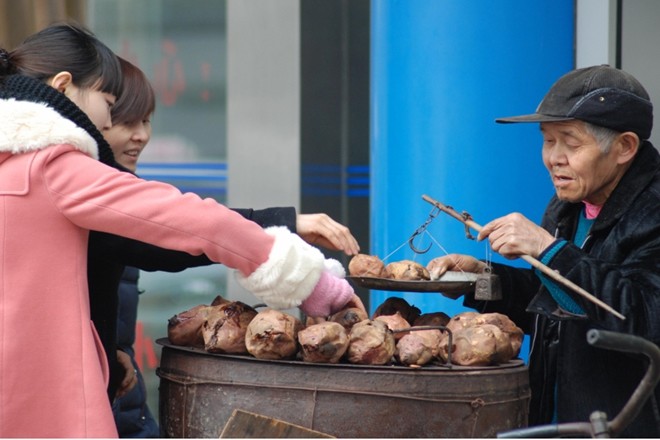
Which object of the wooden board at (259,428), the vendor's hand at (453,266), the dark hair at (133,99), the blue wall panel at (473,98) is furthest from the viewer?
the blue wall panel at (473,98)

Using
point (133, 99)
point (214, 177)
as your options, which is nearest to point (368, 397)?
point (133, 99)

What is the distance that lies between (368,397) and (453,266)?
30.5 inches

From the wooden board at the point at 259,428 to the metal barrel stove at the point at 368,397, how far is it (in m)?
0.10

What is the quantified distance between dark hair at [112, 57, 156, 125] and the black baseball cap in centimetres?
125

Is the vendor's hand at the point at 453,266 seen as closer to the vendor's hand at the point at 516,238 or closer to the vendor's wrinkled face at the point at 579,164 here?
the vendor's hand at the point at 516,238

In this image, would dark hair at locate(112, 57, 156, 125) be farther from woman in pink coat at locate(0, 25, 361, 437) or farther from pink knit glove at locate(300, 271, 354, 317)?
pink knit glove at locate(300, 271, 354, 317)

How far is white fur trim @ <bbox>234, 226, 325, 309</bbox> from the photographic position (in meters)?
2.53

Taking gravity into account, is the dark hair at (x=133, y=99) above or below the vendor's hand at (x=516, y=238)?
above

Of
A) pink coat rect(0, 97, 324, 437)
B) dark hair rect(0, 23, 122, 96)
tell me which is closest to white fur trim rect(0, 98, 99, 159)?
pink coat rect(0, 97, 324, 437)

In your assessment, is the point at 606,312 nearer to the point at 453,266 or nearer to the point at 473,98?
A: the point at 453,266

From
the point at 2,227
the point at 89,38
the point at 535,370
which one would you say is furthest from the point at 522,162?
the point at 2,227

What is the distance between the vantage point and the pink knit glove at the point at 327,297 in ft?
8.86

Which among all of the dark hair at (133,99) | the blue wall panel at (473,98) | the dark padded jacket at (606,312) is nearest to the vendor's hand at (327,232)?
the dark padded jacket at (606,312)

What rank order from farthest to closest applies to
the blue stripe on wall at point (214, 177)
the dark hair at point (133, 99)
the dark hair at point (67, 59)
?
the blue stripe on wall at point (214, 177) < the dark hair at point (133, 99) < the dark hair at point (67, 59)
